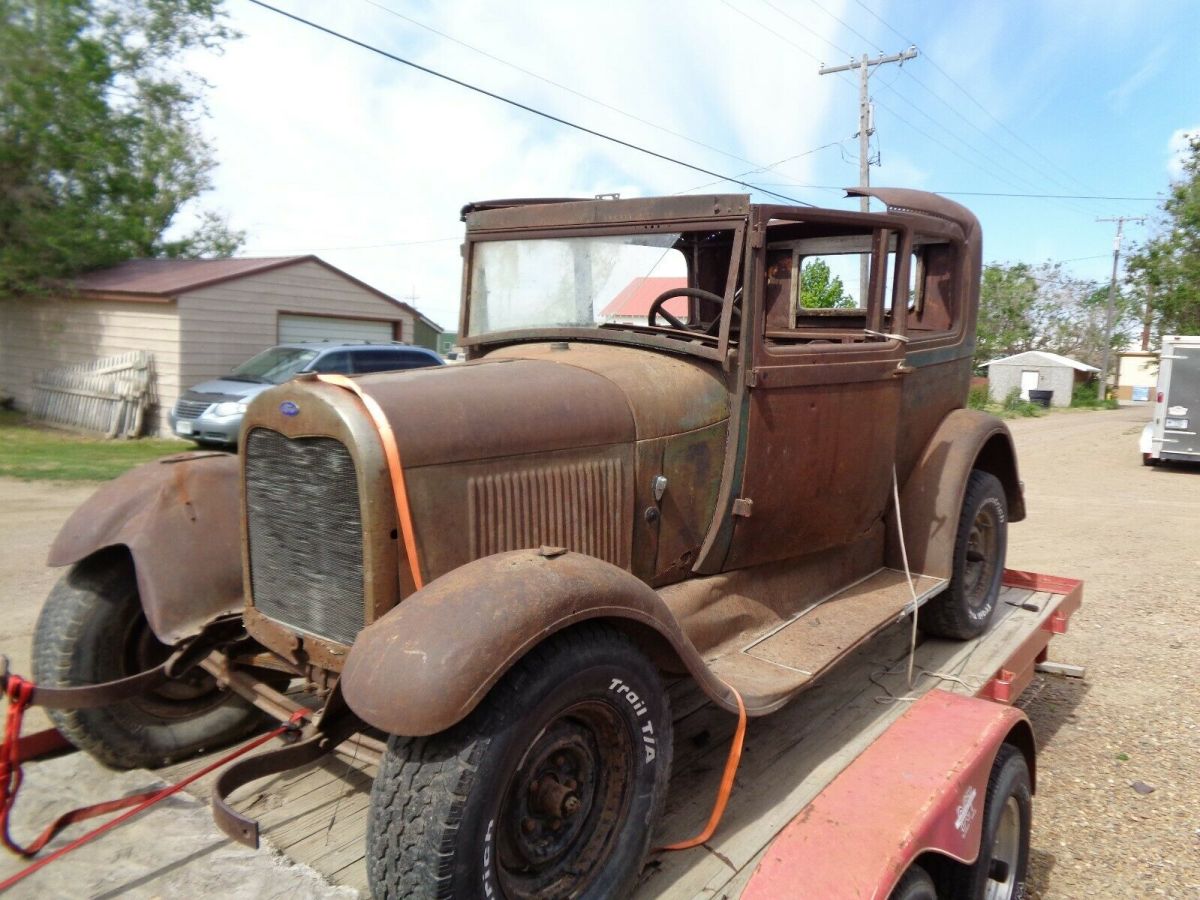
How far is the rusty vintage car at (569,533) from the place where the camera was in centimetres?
211

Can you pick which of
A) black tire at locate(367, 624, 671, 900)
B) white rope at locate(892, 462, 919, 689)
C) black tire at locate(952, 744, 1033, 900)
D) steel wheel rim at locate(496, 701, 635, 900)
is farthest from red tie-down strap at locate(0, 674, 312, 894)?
white rope at locate(892, 462, 919, 689)

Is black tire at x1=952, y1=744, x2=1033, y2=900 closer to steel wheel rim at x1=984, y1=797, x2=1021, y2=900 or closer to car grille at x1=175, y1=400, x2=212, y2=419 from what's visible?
steel wheel rim at x1=984, y1=797, x2=1021, y2=900

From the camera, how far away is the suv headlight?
11.2m

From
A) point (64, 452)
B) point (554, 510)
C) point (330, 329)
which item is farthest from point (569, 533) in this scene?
point (330, 329)

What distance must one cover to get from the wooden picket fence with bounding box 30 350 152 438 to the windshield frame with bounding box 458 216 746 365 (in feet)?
38.2

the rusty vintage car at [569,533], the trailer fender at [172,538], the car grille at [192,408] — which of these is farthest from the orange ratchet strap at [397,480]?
the car grille at [192,408]

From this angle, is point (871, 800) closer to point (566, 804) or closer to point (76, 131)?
point (566, 804)


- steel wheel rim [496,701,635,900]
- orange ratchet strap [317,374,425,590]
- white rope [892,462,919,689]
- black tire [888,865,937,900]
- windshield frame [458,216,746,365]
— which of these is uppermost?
windshield frame [458,216,746,365]

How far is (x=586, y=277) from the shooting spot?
3.54m

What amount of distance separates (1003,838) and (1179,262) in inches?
928

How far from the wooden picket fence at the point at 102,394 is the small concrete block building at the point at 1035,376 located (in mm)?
34171

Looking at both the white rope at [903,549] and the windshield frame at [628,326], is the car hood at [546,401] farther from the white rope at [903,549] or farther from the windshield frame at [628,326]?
the white rope at [903,549]

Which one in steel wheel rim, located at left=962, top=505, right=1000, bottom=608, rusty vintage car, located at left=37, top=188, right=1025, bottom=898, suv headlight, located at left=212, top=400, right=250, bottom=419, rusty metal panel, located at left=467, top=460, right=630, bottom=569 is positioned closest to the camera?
rusty vintage car, located at left=37, top=188, right=1025, bottom=898

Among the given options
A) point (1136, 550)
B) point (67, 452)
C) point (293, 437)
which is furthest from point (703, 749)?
point (67, 452)
